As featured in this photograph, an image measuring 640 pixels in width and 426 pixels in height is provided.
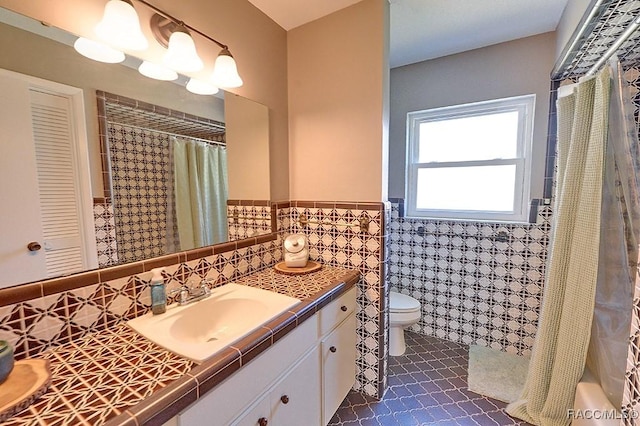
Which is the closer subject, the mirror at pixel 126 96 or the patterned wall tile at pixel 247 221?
the mirror at pixel 126 96

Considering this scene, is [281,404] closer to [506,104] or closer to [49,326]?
[49,326]

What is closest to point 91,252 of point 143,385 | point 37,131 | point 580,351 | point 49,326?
point 49,326

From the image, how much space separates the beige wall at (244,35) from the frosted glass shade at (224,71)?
9 cm

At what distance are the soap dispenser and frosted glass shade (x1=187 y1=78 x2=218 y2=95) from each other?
872 mm

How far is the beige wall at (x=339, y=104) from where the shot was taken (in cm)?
150

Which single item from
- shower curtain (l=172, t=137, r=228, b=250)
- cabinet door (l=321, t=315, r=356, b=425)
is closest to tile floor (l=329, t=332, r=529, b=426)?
cabinet door (l=321, t=315, r=356, b=425)

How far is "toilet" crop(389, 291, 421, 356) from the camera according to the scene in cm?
199

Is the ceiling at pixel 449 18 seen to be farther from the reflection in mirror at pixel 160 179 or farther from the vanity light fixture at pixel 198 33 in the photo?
the reflection in mirror at pixel 160 179

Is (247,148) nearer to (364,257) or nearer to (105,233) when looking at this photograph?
(105,233)

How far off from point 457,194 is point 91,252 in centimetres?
246

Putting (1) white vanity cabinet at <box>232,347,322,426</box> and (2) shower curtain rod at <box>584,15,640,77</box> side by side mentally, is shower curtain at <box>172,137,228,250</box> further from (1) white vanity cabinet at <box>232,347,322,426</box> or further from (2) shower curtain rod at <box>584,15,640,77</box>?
(2) shower curtain rod at <box>584,15,640,77</box>

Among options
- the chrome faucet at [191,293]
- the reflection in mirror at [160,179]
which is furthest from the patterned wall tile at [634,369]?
the reflection in mirror at [160,179]

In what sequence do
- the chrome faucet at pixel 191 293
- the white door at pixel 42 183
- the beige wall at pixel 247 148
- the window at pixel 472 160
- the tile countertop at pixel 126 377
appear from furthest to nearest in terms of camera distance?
1. the window at pixel 472 160
2. the beige wall at pixel 247 148
3. the chrome faucet at pixel 191 293
4. the white door at pixel 42 183
5. the tile countertop at pixel 126 377

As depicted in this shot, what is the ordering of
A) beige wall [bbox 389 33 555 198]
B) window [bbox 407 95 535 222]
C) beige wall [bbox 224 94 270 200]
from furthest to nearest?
window [bbox 407 95 535 222] < beige wall [bbox 389 33 555 198] < beige wall [bbox 224 94 270 200]
